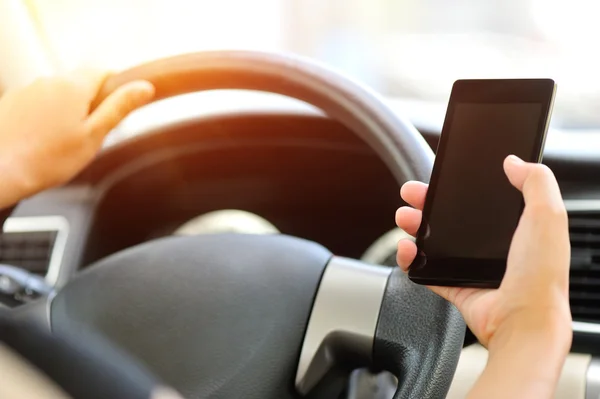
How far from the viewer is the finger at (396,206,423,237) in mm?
668

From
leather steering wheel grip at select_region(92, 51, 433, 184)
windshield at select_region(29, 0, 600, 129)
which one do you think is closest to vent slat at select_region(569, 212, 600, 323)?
leather steering wheel grip at select_region(92, 51, 433, 184)

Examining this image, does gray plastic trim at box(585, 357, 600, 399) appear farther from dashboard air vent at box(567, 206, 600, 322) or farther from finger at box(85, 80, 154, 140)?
finger at box(85, 80, 154, 140)

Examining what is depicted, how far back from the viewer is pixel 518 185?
59cm

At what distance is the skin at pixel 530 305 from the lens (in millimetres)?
528

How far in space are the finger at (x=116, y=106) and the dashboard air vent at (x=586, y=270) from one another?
0.49m

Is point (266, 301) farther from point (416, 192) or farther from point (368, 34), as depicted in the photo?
point (368, 34)

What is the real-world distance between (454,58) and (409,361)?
80 cm

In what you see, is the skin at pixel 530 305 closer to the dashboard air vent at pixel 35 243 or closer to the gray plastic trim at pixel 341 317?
the gray plastic trim at pixel 341 317

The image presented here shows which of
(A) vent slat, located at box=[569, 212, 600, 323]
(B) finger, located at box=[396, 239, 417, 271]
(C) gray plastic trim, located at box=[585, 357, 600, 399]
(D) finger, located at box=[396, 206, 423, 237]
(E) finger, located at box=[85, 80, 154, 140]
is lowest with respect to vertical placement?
(C) gray plastic trim, located at box=[585, 357, 600, 399]

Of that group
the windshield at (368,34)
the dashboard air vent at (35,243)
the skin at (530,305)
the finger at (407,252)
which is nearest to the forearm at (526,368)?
the skin at (530,305)

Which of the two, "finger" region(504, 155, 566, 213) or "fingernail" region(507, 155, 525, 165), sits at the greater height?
"fingernail" region(507, 155, 525, 165)

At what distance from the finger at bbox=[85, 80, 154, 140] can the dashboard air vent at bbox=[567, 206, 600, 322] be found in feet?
1.61

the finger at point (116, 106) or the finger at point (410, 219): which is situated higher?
the finger at point (116, 106)

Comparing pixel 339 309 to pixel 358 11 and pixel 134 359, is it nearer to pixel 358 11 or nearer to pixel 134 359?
pixel 134 359
